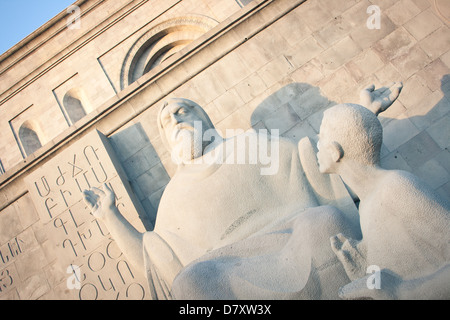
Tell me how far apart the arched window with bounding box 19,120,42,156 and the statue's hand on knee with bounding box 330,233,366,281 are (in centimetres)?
1051

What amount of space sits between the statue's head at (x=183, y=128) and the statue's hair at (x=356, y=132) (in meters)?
1.69

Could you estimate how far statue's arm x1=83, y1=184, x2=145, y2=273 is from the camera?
3.49m

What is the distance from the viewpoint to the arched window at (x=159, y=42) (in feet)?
34.7

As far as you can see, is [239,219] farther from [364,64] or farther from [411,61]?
[411,61]

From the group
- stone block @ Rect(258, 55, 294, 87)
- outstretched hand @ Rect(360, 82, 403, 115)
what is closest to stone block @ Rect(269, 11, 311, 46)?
stone block @ Rect(258, 55, 294, 87)

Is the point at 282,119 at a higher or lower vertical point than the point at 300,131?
higher

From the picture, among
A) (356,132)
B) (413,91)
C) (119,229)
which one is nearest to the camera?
(356,132)

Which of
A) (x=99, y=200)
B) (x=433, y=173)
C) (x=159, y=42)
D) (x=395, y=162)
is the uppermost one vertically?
(x=159, y=42)

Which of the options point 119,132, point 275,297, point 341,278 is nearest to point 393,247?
point 341,278

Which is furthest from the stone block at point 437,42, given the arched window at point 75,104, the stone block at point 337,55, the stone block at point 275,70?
the arched window at point 75,104

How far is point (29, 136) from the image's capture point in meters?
10.9

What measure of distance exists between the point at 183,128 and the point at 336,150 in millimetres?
1922

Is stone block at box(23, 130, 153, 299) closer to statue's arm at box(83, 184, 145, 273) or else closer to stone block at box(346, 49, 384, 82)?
statue's arm at box(83, 184, 145, 273)

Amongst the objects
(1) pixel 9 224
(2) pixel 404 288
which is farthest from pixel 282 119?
(1) pixel 9 224
